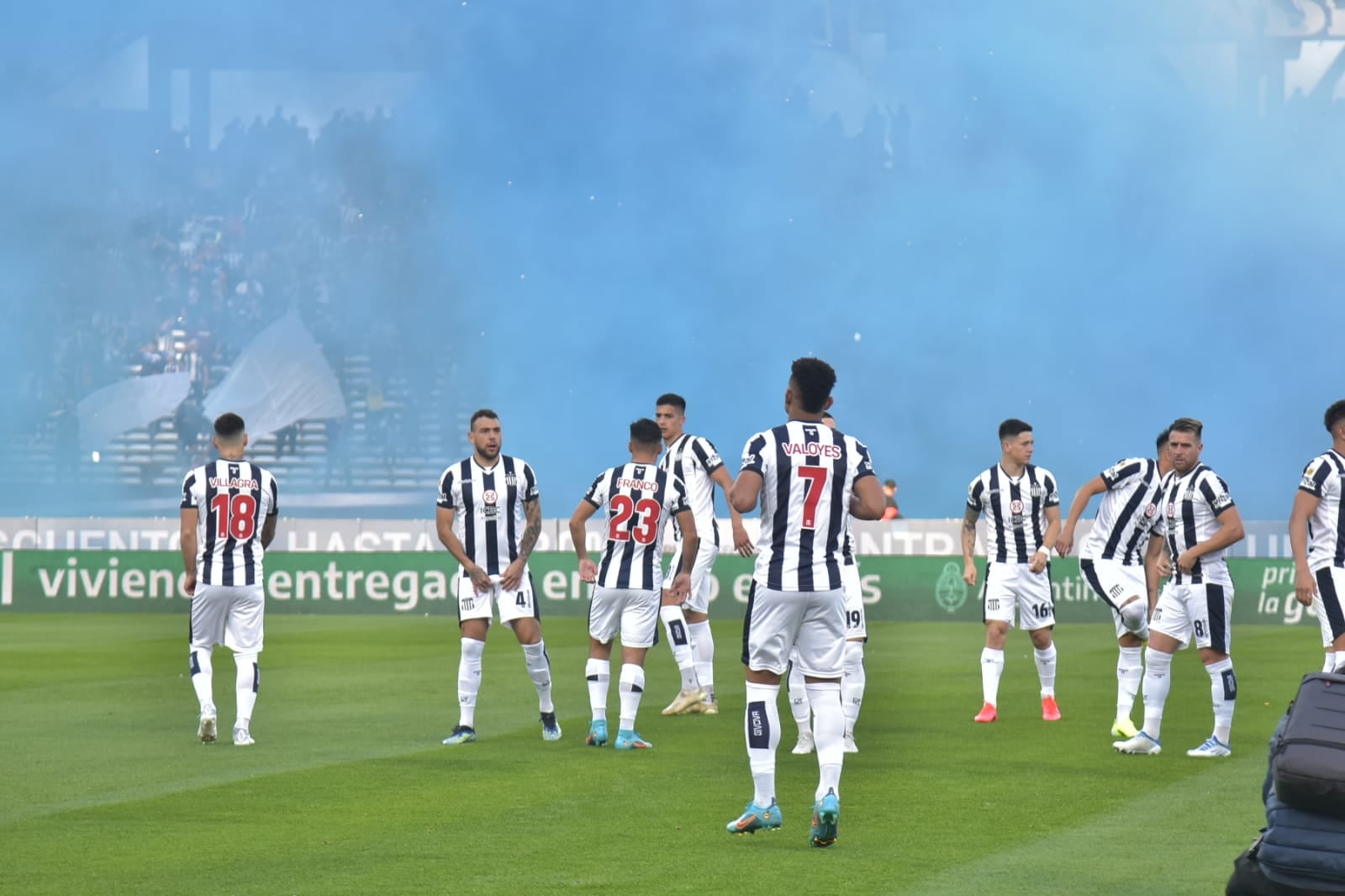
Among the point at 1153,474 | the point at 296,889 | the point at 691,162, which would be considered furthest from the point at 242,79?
the point at 296,889

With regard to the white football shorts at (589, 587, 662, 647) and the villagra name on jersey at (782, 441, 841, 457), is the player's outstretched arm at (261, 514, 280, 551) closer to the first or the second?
the white football shorts at (589, 587, 662, 647)

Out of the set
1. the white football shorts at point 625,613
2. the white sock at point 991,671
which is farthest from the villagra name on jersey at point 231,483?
the white sock at point 991,671

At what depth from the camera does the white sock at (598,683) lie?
40.4 feet

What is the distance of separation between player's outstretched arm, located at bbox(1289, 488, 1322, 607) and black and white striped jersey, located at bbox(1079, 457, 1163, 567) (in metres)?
2.97

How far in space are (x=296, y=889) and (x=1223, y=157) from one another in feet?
173

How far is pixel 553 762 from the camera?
11.2 m

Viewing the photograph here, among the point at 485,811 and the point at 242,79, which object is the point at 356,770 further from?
the point at 242,79

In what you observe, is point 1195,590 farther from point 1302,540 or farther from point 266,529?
point 266,529

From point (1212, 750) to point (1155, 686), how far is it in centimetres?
55

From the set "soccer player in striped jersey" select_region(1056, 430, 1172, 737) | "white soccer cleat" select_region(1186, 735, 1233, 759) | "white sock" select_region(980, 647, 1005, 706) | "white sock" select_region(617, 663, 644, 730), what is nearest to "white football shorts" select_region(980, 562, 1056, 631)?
"white sock" select_region(980, 647, 1005, 706)

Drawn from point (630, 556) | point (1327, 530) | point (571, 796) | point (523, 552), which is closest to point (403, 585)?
point (630, 556)

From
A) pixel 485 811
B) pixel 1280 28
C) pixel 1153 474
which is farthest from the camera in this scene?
pixel 1280 28

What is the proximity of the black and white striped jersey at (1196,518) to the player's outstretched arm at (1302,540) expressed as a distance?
84cm

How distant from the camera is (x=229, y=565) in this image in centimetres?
1226
